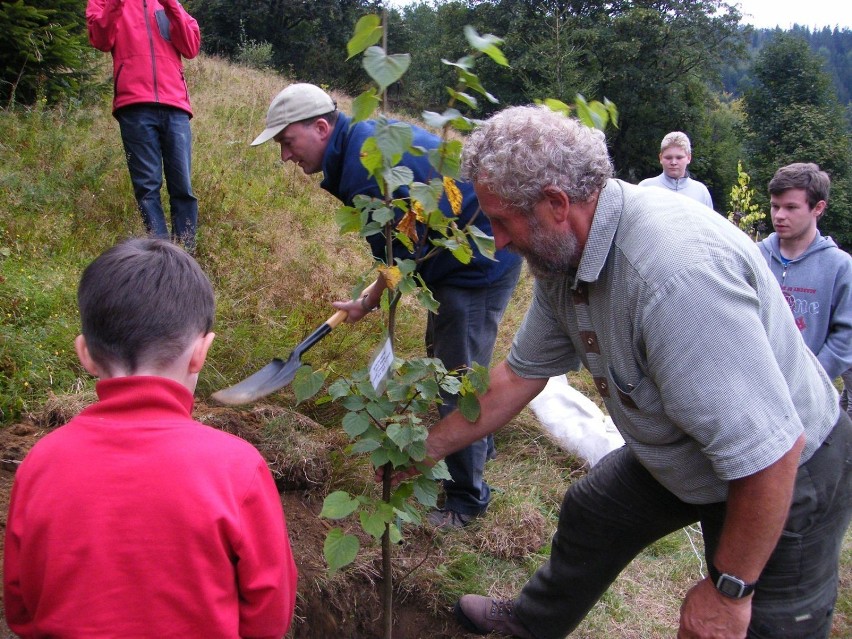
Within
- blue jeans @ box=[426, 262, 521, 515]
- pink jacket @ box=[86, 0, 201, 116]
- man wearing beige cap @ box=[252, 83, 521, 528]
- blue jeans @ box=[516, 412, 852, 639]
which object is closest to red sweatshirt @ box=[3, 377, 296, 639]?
blue jeans @ box=[516, 412, 852, 639]

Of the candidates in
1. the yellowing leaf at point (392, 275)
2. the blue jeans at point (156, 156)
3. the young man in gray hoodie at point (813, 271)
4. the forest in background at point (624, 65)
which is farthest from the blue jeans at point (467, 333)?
the forest in background at point (624, 65)

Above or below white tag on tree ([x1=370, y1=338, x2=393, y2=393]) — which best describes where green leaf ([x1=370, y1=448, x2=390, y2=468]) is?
below

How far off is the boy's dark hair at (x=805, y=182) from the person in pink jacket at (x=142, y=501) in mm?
3487

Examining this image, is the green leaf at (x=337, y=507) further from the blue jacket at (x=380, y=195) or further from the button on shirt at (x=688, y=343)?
the blue jacket at (x=380, y=195)

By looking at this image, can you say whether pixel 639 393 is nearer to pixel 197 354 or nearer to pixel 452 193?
pixel 452 193

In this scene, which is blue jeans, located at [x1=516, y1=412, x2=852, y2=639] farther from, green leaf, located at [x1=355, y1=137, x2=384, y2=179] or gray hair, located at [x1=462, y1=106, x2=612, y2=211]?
green leaf, located at [x1=355, y1=137, x2=384, y2=179]

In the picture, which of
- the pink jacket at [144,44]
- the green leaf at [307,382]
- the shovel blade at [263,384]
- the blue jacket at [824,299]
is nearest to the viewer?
the green leaf at [307,382]

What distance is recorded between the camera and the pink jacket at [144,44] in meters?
4.46

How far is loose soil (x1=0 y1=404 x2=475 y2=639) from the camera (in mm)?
2531

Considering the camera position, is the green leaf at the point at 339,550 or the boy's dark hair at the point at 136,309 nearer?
the boy's dark hair at the point at 136,309

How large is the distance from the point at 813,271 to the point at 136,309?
3.64 m

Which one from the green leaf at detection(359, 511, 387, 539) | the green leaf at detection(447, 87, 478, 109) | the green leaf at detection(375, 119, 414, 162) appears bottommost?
the green leaf at detection(359, 511, 387, 539)

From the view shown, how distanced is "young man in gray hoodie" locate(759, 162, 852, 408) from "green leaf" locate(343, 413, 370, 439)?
2.87m

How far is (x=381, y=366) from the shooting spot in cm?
187
